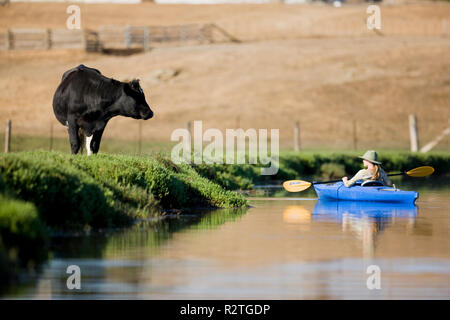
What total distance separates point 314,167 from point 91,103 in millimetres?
15930

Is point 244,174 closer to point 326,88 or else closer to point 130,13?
point 326,88

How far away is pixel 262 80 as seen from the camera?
247ft

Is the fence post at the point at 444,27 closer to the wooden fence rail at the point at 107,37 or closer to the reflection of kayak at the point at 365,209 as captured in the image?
the wooden fence rail at the point at 107,37

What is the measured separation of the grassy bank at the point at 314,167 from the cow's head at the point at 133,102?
4269 mm

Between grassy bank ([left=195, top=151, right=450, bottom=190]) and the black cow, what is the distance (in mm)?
4638

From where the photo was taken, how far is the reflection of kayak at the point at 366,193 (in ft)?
65.7

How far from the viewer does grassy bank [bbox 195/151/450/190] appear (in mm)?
26047

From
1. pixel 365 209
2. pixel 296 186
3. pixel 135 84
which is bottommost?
pixel 365 209

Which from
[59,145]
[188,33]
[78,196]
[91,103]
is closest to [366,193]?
[91,103]

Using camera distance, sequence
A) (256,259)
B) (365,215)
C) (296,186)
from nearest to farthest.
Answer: (256,259)
(365,215)
(296,186)

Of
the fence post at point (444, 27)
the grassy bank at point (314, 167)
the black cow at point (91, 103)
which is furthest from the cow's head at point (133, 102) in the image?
the fence post at point (444, 27)

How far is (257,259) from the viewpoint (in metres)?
11.4

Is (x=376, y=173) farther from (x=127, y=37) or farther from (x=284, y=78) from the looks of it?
(x=127, y=37)

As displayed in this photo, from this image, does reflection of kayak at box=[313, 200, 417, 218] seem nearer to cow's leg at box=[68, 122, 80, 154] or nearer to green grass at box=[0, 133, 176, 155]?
cow's leg at box=[68, 122, 80, 154]
